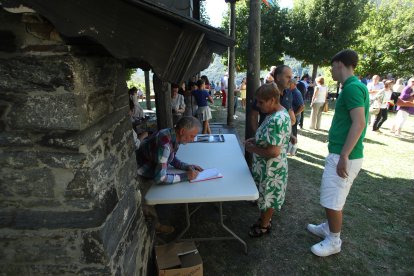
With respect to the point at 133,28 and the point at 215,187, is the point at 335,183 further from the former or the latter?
the point at 133,28

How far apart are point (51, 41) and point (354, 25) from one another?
21221 millimetres

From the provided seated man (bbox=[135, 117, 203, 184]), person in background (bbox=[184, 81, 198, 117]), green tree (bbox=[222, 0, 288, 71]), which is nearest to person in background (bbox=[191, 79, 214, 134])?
person in background (bbox=[184, 81, 198, 117])

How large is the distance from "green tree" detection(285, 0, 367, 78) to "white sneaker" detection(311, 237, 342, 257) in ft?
60.0

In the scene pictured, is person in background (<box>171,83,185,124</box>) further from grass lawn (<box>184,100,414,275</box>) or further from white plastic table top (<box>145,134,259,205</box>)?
white plastic table top (<box>145,134,259,205</box>)

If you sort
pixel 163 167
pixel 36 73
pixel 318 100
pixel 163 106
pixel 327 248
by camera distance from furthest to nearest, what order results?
pixel 318 100, pixel 163 106, pixel 327 248, pixel 163 167, pixel 36 73

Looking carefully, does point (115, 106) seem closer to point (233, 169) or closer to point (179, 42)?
point (179, 42)

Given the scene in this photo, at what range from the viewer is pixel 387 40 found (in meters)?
18.5

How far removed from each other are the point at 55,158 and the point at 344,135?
234cm

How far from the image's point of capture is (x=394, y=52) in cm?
1831

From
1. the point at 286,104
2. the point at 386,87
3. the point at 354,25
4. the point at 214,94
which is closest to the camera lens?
the point at 286,104

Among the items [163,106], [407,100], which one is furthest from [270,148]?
[407,100]

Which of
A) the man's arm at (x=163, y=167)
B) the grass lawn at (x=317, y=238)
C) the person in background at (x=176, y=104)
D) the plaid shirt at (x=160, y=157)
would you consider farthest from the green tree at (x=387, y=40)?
the man's arm at (x=163, y=167)

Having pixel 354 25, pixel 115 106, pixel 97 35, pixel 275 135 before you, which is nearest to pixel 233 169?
pixel 275 135

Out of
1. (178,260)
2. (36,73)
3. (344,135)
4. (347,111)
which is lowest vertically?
(178,260)
